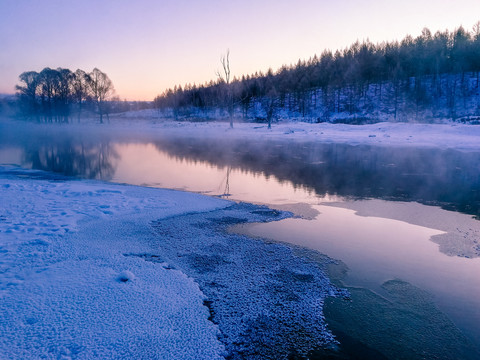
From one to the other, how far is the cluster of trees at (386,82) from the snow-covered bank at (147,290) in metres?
46.3

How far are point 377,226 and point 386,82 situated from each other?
7690 centimetres

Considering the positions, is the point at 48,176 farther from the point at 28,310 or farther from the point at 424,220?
the point at 424,220

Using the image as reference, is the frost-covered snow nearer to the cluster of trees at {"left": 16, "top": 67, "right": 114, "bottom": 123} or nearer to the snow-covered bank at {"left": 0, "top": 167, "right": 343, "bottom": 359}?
the snow-covered bank at {"left": 0, "top": 167, "right": 343, "bottom": 359}

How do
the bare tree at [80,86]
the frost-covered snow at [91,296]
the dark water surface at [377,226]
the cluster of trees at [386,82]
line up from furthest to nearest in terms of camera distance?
the bare tree at [80,86] → the cluster of trees at [386,82] → the dark water surface at [377,226] → the frost-covered snow at [91,296]

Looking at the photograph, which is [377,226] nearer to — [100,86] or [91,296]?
[91,296]

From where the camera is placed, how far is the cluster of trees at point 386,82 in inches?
2474

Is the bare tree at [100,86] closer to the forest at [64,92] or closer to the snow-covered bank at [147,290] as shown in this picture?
the forest at [64,92]

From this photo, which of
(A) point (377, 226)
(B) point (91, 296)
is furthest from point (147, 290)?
(A) point (377, 226)

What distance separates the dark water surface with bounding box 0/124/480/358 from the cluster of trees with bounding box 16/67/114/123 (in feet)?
176

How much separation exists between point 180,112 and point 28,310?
10023 cm

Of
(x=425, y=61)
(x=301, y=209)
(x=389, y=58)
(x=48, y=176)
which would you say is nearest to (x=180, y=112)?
(x=389, y=58)

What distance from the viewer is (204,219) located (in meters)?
7.00

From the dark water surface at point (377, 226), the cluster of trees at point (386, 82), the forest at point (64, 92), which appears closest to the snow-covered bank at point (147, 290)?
the dark water surface at point (377, 226)

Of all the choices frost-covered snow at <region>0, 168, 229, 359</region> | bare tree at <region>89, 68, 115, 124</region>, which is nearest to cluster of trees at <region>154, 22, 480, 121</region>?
bare tree at <region>89, 68, 115, 124</region>
